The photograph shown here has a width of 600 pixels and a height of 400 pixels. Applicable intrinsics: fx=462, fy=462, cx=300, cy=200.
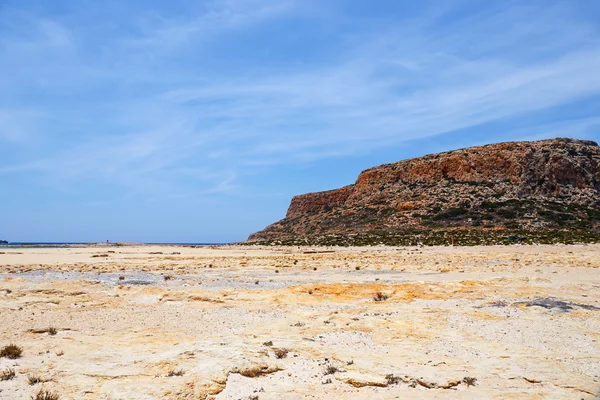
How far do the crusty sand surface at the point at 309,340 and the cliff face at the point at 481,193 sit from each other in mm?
44354

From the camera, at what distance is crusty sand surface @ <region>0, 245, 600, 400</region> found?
7078 millimetres

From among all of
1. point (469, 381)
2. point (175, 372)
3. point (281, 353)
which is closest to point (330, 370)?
point (281, 353)

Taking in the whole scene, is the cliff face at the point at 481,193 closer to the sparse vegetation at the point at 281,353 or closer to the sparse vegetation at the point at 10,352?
the sparse vegetation at the point at 281,353

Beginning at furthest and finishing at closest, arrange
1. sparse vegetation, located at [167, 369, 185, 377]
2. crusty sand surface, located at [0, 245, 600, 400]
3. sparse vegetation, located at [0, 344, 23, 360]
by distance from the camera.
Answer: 1. sparse vegetation, located at [0, 344, 23, 360]
2. sparse vegetation, located at [167, 369, 185, 377]
3. crusty sand surface, located at [0, 245, 600, 400]

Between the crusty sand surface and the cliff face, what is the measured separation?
4435 centimetres

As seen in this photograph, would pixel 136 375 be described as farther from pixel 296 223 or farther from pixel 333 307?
pixel 296 223

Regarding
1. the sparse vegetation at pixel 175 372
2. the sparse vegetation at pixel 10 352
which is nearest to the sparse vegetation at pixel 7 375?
the sparse vegetation at pixel 10 352

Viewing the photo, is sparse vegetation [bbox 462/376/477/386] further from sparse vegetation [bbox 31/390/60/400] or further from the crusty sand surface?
sparse vegetation [bbox 31/390/60/400]

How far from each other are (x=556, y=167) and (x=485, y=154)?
10.2 metres

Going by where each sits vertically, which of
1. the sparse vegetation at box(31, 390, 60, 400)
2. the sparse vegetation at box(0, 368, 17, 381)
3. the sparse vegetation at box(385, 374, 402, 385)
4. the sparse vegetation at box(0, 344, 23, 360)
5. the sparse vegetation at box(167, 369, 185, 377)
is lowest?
the sparse vegetation at box(385, 374, 402, 385)

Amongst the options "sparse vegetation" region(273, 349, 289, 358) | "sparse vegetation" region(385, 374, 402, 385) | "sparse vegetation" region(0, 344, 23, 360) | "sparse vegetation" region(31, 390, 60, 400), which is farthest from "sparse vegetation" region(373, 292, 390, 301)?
"sparse vegetation" region(31, 390, 60, 400)

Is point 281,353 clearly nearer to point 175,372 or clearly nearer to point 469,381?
point 175,372

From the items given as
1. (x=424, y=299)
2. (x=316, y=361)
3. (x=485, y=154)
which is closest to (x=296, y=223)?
(x=485, y=154)

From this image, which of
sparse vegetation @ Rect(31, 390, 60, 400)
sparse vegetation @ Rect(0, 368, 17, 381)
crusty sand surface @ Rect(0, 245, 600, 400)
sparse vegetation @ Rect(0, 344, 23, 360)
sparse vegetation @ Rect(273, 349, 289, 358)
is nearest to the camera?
sparse vegetation @ Rect(31, 390, 60, 400)
